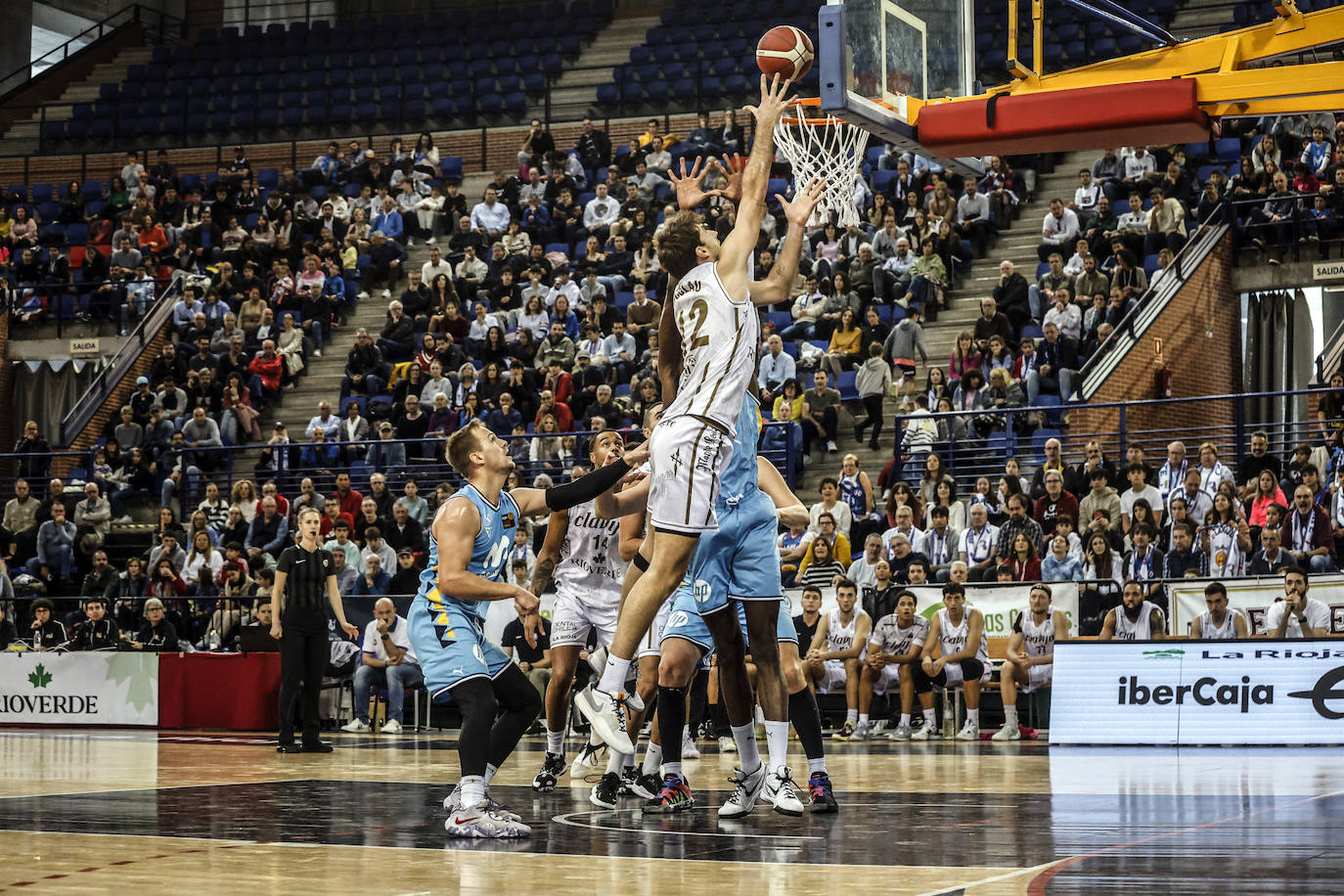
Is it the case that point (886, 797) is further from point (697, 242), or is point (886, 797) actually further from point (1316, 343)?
point (1316, 343)

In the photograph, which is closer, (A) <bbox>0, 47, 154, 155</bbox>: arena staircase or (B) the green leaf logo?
(B) the green leaf logo

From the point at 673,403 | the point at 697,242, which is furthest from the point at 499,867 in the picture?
the point at 697,242

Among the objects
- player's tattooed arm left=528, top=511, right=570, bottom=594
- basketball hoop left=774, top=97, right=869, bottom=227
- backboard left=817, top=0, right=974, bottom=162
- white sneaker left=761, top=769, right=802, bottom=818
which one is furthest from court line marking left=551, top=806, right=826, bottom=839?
basketball hoop left=774, top=97, right=869, bottom=227

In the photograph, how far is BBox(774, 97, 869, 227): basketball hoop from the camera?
13812 millimetres

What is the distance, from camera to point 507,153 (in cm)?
3092

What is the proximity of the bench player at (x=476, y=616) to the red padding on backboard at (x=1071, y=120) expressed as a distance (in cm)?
591

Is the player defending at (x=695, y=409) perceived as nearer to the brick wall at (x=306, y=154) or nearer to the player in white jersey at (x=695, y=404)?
the player in white jersey at (x=695, y=404)

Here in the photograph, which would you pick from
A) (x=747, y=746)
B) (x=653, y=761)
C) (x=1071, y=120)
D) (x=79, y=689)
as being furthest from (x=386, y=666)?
(x=747, y=746)

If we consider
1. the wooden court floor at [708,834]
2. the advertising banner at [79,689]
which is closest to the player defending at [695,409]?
the wooden court floor at [708,834]

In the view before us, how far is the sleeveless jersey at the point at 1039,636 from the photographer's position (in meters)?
15.6

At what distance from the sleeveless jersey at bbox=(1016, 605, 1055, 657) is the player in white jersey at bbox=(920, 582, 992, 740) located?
0.43 meters

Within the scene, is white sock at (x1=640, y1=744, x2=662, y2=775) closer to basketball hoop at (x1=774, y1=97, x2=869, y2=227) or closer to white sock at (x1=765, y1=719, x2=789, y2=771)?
white sock at (x1=765, y1=719, x2=789, y2=771)

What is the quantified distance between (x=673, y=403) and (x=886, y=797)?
2.79m

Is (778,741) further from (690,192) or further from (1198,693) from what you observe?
(1198,693)
